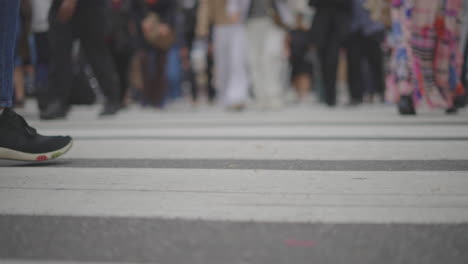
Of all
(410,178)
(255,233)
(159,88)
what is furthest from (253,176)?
(159,88)

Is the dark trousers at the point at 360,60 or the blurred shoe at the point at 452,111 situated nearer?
the blurred shoe at the point at 452,111

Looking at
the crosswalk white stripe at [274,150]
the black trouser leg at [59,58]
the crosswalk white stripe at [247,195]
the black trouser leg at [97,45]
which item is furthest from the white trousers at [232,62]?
the crosswalk white stripe at [247,195]

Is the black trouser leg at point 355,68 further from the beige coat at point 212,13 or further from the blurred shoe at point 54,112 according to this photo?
the blurred shoe at point 54,112

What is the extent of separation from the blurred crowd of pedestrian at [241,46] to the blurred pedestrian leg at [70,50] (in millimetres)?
11

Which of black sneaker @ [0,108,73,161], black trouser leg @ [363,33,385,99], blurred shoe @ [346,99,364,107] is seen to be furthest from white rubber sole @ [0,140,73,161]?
black trouser leg @ [363,33,385,99]

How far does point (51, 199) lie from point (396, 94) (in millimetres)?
3939

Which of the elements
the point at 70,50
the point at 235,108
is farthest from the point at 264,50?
the point at 70,50

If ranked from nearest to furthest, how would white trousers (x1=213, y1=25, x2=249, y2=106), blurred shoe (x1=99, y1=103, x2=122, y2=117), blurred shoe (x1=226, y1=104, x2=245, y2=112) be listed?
blurred shoe (x1=99, y1=103, x2=122, y2=117) → blurred shoe (x1=226, y1=104, x2=245, y2=112) → white trousers (x1=213, y1=25, x2=249, y2=106)

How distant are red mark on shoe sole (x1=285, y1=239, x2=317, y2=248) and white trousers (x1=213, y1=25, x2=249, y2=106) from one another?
5.42m

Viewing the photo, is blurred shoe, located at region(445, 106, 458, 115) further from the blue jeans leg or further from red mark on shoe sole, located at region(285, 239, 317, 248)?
red mark on shoe sole, located at region(285, 239, 317, 248)

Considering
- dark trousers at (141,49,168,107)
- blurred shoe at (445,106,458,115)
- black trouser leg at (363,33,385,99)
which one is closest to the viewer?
blurred shoe at (445,106,458,115)

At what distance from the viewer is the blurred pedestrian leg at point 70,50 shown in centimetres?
503

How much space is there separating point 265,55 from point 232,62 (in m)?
0.52

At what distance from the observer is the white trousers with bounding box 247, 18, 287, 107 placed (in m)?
6.81
